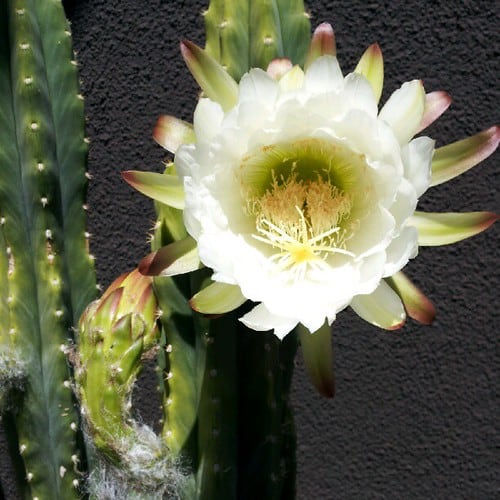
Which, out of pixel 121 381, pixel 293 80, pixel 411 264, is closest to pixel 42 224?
pixel 121 381

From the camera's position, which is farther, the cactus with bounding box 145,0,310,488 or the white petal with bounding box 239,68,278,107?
the cactus with bounding box 145,0,310,488

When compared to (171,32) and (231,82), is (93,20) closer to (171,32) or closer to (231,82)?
(171,32)

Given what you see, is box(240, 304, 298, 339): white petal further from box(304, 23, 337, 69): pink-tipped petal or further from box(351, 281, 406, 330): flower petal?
box(304, 23, 337, 69): pink-tipped petal

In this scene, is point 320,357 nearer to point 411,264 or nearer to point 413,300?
point 413,300

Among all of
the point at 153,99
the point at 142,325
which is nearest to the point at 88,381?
the point at 142,325

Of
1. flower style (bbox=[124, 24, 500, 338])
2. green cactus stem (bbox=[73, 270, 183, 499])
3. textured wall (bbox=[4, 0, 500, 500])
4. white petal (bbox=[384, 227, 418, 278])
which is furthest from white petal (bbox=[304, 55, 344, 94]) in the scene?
textured wall (bbox=[4, 0, 500, 500])

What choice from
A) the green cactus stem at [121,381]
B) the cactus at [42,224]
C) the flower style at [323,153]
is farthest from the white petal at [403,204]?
the cactus at [42,224]
